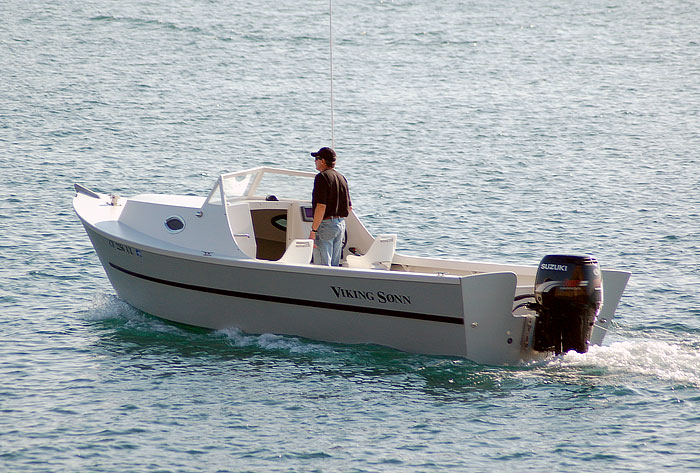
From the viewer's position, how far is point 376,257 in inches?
420

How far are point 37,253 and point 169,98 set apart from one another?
15818 millimetres

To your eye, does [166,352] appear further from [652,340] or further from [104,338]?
[652,340]

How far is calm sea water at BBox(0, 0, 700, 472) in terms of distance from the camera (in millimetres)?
8188

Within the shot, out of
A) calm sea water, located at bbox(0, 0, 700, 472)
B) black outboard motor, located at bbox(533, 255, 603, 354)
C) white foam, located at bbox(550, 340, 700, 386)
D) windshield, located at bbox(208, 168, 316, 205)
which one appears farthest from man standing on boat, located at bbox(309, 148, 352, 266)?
white foam, located at bbox(550, 340, 700, 386)

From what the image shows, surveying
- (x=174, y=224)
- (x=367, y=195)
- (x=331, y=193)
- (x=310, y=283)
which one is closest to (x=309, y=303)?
(x=310, y=283)

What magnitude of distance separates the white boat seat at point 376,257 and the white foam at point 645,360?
2373mm

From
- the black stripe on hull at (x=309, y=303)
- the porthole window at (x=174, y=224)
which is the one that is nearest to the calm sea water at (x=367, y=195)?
the black stripe on hull at (x=309, y=303)

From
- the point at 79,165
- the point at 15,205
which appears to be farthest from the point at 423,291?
the point at 79,165

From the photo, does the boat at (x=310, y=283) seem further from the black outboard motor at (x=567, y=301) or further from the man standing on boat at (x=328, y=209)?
the man standing on boat at (x=328, y=209)

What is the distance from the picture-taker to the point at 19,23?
122ft

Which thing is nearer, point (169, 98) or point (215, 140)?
point (215, 140)

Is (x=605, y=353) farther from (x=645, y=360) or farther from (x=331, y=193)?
(x=331, y=193)

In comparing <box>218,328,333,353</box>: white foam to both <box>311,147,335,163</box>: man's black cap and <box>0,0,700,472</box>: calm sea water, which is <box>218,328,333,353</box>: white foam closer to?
<box>0,0,700,472</box>: calm sea water

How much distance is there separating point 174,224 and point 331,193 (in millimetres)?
1950
